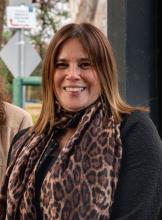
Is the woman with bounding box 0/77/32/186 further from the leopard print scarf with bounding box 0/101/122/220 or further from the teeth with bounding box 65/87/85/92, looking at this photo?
the teeth with bounding box 65/87/85/92

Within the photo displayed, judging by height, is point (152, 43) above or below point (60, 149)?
above

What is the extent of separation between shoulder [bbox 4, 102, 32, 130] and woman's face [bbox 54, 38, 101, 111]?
3.52 feet

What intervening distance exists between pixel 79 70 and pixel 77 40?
5.1 inches

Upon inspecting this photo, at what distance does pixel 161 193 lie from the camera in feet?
8.52

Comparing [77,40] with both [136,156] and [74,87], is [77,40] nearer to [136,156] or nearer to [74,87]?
[74,87]

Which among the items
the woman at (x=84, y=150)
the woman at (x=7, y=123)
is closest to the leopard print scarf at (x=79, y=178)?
the woman at (x=84, y=150)

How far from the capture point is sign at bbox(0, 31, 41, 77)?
8203mm

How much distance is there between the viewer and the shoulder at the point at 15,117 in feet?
12.7

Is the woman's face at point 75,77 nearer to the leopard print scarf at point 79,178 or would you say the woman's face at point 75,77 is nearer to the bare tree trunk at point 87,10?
the leopard print scarf at point 79,178

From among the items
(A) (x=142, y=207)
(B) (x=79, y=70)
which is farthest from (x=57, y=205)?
(B) (x=79, y=70)

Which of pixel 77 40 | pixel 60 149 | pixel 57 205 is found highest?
→ pixel 77 40

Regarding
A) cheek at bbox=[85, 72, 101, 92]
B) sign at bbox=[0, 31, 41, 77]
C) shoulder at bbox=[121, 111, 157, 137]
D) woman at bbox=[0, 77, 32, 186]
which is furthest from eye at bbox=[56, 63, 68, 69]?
sign at bbox=[0, 31, 41, 77]

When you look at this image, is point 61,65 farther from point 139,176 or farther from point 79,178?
point 139,176

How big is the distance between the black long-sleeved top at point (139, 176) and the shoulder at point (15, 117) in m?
1.37
